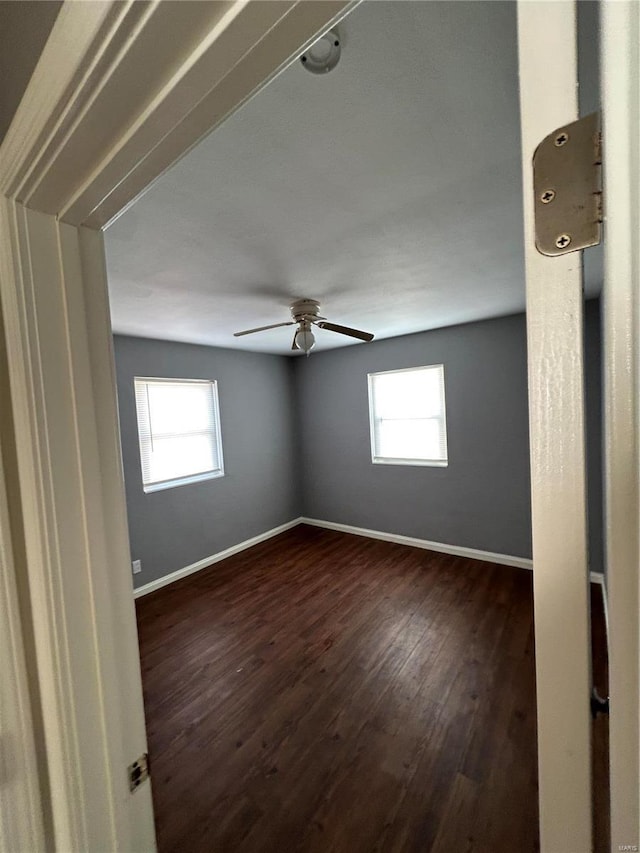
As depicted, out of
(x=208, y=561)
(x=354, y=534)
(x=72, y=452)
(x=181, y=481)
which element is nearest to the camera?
(x=72, y=452)

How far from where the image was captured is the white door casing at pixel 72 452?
54 cm

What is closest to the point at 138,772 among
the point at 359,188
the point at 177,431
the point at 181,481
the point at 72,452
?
the point at 72,452

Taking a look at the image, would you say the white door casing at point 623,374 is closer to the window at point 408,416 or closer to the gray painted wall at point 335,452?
the gray painted wall at point 335,452

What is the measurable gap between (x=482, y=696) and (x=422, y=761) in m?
0.56

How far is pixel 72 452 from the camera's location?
684 millimetres

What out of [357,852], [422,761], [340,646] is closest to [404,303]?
[340,646]

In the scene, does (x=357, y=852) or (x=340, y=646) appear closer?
(x=357, y=852)

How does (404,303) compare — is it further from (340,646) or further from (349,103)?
(340,646)

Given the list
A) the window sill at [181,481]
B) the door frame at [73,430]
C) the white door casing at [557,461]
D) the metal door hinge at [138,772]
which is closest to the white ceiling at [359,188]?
the door frame at [73,430]

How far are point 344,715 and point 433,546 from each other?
94.5 inches

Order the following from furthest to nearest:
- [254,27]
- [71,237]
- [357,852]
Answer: [357,852] → [71,237] → [254,27]

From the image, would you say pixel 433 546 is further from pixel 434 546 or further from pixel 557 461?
pixel 557 461

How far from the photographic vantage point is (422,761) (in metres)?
1.67

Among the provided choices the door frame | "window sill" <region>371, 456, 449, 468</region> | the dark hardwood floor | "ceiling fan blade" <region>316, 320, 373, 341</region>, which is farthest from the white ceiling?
the dark hardwood floor
